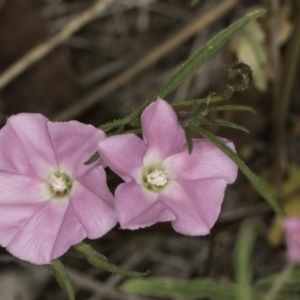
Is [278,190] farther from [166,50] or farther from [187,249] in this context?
[166,50]

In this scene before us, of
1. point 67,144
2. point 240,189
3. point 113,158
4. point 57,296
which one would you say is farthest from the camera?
point 240,189

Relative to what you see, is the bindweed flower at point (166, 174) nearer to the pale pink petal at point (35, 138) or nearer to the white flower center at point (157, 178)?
the white flower center at point (157, 178)

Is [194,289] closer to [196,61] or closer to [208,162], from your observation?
[208,162]

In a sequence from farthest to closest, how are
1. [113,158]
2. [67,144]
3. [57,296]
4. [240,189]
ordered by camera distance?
[240,189] < [57,296] < [67,144] < [113,158]

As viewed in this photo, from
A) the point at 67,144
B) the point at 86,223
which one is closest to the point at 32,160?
the point at 67,144

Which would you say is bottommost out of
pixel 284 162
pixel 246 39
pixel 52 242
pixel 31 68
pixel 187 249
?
pixel 52 242

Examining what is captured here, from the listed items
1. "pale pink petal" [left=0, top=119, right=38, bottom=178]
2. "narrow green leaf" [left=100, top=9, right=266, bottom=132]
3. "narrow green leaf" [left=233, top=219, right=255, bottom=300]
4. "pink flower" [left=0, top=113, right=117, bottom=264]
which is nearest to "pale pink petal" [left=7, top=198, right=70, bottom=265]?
"pink flower" [left=0, top=113, right=117, bottom=264]

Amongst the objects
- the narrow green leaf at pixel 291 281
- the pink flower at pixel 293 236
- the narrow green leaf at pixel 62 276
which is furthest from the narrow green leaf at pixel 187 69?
the narrow green leaf at pixel 291 281
